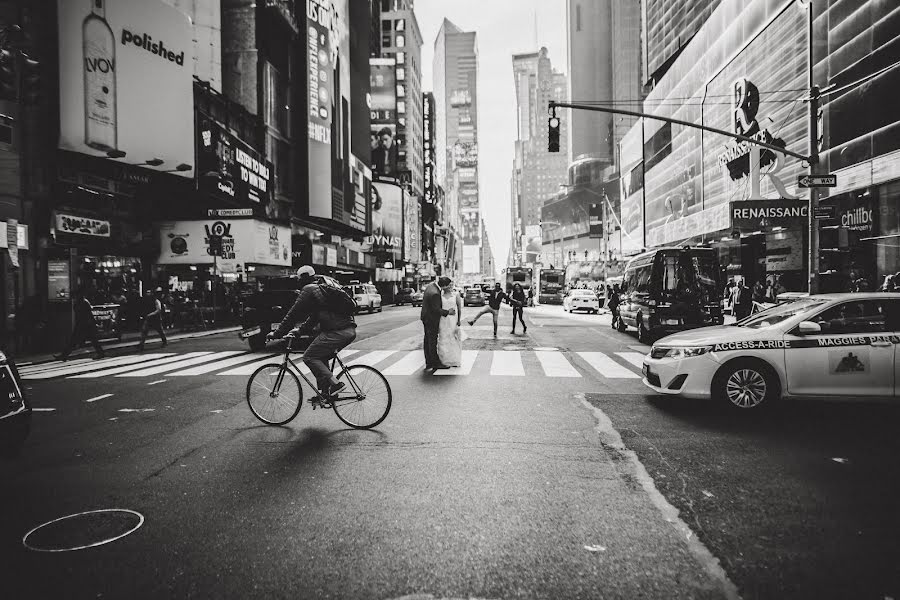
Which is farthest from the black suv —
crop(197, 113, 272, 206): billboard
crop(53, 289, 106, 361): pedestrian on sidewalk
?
crop(197, 113, 272, 206): billboard

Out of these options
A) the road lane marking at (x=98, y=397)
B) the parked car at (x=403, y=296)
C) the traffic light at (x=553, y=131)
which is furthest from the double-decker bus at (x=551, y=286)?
the road lane marking at (x=98, y=397)

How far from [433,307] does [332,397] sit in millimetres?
4904

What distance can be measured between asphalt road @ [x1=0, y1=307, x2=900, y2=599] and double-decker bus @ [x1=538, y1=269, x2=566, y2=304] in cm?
4863

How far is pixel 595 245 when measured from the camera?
147125mm

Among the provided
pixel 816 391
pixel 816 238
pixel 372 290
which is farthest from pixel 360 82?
pixel 816 391

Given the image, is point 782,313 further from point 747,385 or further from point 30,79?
point 30,79

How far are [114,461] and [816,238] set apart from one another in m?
16.2

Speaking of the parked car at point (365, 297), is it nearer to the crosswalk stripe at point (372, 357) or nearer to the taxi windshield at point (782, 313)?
the crosswalk stripe at point (372, 357)

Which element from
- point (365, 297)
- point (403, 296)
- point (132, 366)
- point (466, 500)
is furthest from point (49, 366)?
point (403, 296)

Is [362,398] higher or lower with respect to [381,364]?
higher

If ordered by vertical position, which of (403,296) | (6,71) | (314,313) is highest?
(6,71)

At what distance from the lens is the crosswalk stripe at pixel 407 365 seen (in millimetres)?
11164

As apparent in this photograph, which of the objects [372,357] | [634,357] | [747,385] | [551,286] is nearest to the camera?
[747,385]

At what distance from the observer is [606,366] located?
1177 centimetres
